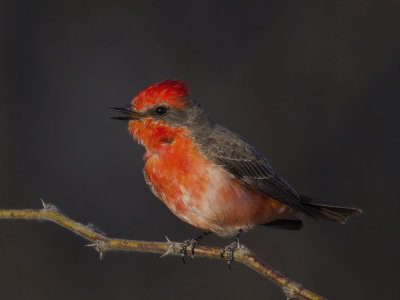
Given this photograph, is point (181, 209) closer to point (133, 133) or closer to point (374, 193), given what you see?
point (133, 133)

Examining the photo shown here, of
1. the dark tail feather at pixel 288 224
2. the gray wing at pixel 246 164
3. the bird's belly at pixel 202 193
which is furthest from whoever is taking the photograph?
the dark tail feather at pixel 288 224

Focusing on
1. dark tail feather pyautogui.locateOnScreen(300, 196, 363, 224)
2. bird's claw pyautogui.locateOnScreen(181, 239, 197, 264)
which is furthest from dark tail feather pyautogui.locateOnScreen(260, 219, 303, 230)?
bird's claw pyautogui.locateOnScreen(181, 239, 197, 264)

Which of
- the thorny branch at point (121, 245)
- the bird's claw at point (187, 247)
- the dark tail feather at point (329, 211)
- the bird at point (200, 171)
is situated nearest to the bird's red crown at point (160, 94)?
the bird at point (200, 171)

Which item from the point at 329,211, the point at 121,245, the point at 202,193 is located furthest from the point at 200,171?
the point at 329,211

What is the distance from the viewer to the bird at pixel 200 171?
14.3 feet

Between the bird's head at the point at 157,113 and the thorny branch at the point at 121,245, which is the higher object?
the bird's head at the point at 157,113

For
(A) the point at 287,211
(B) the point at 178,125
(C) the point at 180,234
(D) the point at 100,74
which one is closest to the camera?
(B) the point at 178,125

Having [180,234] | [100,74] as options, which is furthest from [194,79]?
[180,234]

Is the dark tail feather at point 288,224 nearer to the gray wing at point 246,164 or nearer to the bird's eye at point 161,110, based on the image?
the gray wing at point 246,164

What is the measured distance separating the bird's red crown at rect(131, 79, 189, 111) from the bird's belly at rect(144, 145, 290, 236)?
0.42 m

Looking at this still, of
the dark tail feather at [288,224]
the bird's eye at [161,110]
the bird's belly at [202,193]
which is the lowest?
the bird's belly at [202,193]

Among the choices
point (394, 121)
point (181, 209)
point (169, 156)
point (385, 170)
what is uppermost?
point (394, 121)

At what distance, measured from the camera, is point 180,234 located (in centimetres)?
725

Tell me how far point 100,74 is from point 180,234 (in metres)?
2.85
